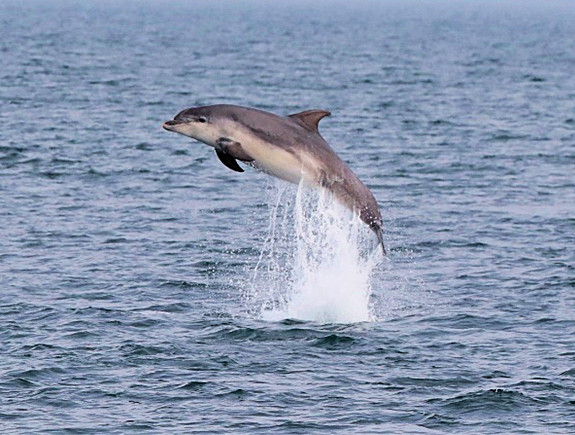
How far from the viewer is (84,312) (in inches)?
999

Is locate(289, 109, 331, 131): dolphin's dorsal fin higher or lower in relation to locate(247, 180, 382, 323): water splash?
higher

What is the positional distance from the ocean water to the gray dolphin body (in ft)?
2.80

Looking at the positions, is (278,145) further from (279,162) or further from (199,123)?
(199,123)

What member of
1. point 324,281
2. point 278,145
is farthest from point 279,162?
point 324,281

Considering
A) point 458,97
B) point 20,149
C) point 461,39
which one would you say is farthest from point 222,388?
point 461,39

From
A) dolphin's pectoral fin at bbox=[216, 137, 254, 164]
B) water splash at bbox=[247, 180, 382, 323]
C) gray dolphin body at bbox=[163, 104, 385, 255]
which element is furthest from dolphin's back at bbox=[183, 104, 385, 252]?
water splash at bbox=[247, 180, 382, 323]

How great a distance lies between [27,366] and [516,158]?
1064 inches

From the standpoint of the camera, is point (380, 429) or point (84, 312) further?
point (84, 312)

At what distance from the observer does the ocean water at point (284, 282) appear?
20391 millimetres

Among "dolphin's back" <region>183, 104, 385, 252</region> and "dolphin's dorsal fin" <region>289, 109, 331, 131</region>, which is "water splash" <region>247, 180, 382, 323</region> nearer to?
"dolphin's back" <region>183, 104, 385, 252</region>

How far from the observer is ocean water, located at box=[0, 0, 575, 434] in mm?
20391

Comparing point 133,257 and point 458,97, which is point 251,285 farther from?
point 458,97

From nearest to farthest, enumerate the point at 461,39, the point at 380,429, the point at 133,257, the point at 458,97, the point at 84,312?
the point at 380,429, the point at 84,312, the point at 133,257, the point at 458,97, the point at 461,39

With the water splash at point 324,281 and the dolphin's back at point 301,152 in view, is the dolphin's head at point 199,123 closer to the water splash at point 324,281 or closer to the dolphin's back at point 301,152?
the dolphin's back at point 301,152
